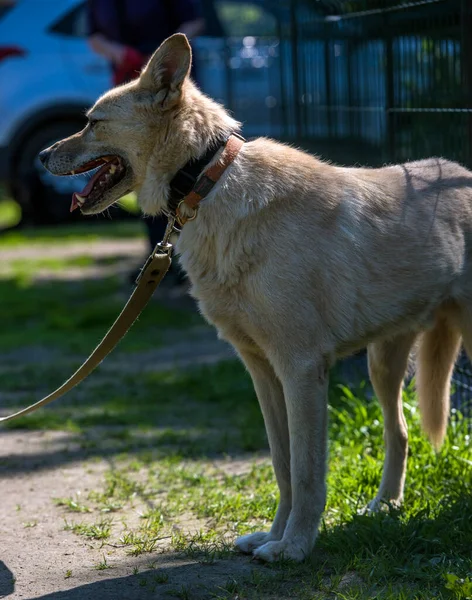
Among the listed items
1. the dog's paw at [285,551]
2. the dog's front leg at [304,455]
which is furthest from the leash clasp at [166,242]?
the dog's paw at [285,551]

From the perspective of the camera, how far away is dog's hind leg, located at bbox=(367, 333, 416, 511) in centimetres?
417

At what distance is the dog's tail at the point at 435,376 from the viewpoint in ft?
13.7

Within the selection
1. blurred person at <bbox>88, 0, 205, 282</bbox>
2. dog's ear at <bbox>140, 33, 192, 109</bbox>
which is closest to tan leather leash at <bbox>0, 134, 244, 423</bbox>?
dog's ear at <bbox>140, 33, 192, 109</bbox>

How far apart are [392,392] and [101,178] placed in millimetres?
1583

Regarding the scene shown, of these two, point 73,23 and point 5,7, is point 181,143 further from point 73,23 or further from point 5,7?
point 5,7

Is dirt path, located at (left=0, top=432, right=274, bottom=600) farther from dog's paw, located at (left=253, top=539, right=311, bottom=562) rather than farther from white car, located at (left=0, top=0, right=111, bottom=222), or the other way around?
white car, located at (left=0, top=0, right=111, bottom=222)

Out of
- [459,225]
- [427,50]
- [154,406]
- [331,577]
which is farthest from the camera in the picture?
[154,406]

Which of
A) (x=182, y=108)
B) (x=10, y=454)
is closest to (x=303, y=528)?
(x=182, y=108)

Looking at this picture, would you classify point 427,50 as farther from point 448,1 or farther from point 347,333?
point 347,333

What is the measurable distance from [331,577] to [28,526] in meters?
1.42

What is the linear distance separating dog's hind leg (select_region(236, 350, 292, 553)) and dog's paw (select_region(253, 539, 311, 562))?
0.76 feet

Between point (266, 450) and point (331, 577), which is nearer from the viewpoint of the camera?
point (331, 577)

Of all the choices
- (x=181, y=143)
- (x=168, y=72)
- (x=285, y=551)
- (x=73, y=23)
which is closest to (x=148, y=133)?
(x=181, y=143)

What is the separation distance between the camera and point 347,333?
360cm
